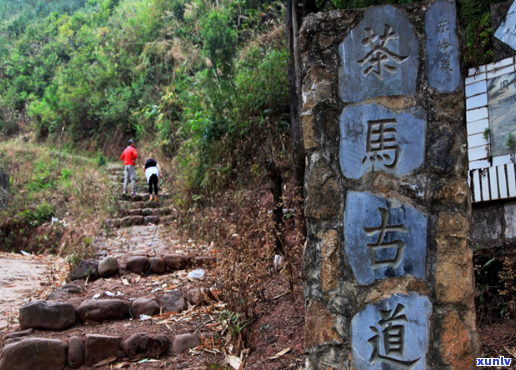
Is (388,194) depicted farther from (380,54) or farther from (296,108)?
(296,108)

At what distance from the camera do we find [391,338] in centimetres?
241

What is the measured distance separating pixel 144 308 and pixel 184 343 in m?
0.89

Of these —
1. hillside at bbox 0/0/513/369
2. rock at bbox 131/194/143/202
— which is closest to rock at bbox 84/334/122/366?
hillside at bbox 0/0/513/369

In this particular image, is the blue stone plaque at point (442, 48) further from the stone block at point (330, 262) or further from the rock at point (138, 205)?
the rock at point (138, 205)

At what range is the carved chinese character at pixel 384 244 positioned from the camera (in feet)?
8.00

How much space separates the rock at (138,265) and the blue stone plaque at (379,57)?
13.1 feet

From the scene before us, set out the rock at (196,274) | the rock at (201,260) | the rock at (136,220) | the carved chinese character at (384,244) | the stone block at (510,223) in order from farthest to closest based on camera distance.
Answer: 1. the rock at (136,220)
2. the rock at (201,260)
3. the rock at (196,274)
4. the stone block at (510,223)
5. the carved chinese character at (384,244)

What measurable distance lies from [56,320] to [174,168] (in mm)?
7893

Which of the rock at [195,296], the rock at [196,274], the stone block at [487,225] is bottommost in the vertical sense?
the rock at [195,296]

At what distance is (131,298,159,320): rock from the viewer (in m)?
Result: 4.39

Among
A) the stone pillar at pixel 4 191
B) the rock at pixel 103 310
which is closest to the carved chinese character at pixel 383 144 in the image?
the rock at pixel 103 310

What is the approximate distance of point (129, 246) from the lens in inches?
282

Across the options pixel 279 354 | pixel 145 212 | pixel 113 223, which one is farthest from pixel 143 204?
pixel 279 354

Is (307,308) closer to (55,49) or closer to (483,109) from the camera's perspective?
(483,109)
